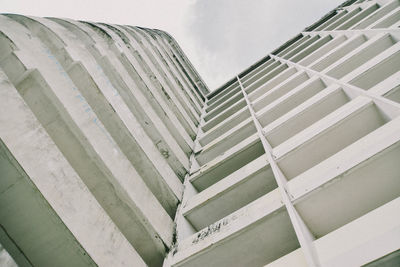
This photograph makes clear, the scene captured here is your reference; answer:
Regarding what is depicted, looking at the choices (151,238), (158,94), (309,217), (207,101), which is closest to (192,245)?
(151,238)

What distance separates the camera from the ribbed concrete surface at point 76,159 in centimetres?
202

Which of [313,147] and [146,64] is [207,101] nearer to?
[146,64]

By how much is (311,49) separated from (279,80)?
1.80 meters

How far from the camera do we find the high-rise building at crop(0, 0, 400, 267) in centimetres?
198

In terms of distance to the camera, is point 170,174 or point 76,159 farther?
point 170,174

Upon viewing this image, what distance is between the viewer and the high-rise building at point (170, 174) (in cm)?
198

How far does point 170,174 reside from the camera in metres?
3.99

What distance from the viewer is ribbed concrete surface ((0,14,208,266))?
2.02m

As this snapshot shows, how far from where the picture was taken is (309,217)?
2.13 metres

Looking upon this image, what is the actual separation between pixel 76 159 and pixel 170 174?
1545mm

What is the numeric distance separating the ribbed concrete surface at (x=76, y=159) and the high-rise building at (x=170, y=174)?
11 mm

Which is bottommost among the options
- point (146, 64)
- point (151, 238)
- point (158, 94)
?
point (151, 238)

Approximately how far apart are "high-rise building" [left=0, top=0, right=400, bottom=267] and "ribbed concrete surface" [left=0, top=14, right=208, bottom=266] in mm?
11

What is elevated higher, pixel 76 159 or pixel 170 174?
pixel 76 159
